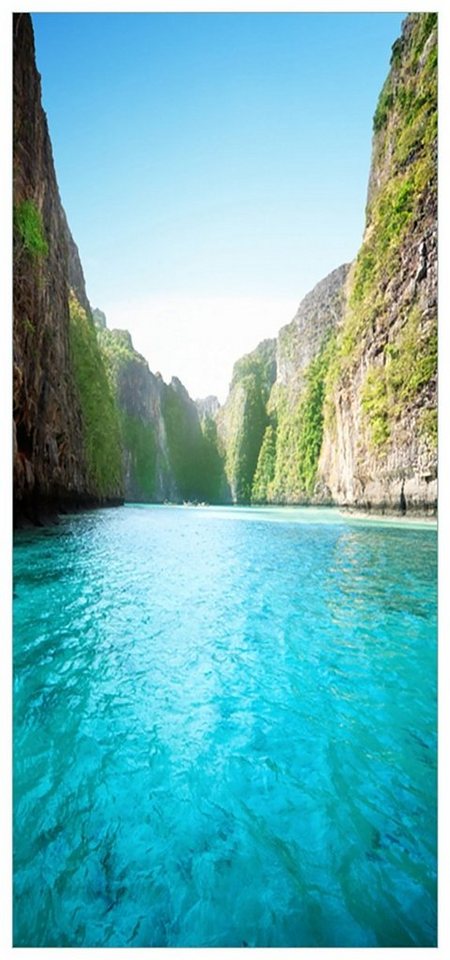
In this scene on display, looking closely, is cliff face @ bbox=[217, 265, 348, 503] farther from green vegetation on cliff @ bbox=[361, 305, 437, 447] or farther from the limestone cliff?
green vegetation on cliff @ bbox=[361, 305, 437, 447]

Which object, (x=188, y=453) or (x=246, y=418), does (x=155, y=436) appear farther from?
(x=246, y=418)

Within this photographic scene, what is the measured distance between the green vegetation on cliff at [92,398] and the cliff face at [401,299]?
2210 cm

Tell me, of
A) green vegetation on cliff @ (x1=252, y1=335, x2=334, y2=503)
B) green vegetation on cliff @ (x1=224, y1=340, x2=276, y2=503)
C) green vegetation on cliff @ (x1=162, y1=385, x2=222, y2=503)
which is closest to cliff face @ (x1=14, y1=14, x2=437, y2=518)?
green vegetation on cliff @ (x1=252, y1=335, x2=334, y2=503)

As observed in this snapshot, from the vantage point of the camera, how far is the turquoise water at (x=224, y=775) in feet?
6.49

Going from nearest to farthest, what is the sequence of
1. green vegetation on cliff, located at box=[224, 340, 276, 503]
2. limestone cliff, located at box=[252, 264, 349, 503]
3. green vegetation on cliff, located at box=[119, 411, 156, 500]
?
1. limestone cliff, located at box=[252, 264, 349, 503]
2. green vegetation on cliff, located at box=[119, 411, 156, 500]
3. green vegetation on cliff, located at box=[224, 340, 276, 503]

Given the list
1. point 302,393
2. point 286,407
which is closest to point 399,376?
point 302,393

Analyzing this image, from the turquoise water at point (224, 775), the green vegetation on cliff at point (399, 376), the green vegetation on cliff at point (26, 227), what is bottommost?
the turquoise water at point (224, 775)

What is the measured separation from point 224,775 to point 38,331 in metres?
18.5

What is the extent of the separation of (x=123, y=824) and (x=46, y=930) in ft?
2.07

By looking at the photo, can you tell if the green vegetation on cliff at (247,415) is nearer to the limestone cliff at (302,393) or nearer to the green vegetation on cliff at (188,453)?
the green vegetation on cliff at (188,453)

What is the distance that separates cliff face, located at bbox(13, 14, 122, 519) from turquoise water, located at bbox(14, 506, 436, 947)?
9760 millimetres

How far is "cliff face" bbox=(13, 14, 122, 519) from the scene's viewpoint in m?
13.9

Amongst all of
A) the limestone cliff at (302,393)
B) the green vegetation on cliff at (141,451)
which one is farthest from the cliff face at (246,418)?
the green vegetation on cliff at (141,451)
